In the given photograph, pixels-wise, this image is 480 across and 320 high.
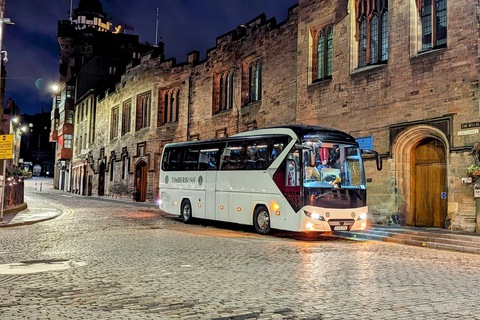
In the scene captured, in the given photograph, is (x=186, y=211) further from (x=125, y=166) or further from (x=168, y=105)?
(x=125, y=166)

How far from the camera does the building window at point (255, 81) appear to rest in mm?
Answer: 25750

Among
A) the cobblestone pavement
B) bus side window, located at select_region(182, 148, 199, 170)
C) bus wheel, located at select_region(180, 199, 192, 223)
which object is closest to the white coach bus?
bus side window, located at select_region(182, 148, 199, 170)

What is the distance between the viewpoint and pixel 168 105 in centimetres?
3469

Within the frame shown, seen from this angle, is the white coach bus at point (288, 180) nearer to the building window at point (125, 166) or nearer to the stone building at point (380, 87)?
the stone building at point (380, 87)

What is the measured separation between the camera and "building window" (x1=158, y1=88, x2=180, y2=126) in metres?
34.0

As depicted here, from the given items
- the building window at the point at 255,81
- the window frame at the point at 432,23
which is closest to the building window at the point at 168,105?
the building window at the point at 255,81

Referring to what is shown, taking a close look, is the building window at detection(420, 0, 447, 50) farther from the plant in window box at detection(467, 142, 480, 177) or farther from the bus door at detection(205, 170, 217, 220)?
the bus door at detection(205, 170, 217, 220)

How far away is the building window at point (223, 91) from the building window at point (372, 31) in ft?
33.2

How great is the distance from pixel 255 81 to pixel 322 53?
5673mm

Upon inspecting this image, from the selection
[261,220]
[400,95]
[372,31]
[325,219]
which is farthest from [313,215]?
[372,31]

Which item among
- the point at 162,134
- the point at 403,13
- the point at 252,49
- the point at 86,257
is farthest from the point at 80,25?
the point at 86,257

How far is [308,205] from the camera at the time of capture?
13.2 metres

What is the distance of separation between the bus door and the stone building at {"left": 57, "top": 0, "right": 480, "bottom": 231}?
577 cm

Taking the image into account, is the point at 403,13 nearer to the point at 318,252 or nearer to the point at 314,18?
the point at 314,18
